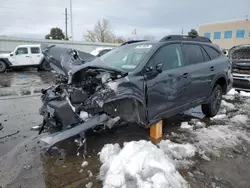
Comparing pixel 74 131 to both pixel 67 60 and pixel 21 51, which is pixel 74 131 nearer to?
pixel 67 60

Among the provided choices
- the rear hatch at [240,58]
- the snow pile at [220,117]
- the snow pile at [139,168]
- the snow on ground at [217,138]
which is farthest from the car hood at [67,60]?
the rear hatch at [240,58]

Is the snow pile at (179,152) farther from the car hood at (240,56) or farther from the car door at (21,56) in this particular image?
the car door at (21,56)

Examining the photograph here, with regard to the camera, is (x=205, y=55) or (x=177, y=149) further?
(x=205, y=55)

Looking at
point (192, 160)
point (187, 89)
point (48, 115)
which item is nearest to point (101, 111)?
point (48, 115)

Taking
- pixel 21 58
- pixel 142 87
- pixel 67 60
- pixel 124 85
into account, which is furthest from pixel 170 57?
pixel 21 58

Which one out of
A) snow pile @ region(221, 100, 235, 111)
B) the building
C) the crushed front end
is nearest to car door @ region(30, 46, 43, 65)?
the crushed front end

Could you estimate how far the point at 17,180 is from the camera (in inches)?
111

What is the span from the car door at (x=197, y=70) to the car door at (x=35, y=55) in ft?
47.7

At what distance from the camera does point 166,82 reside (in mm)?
3725

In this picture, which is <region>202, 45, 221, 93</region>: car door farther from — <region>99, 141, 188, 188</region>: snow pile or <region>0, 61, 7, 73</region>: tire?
<region>0, 61, 7, 73</region>: tire

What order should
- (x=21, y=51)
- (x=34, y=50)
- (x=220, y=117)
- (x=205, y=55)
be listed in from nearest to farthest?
1. (x=205, y=55)
2. (x=220, y=117)
3. (x=21, y=51)
4. (x=34, y=50)

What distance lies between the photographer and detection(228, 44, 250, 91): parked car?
7.40 meters

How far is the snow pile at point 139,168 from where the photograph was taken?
2.59 meters

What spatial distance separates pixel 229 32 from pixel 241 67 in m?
38.7
